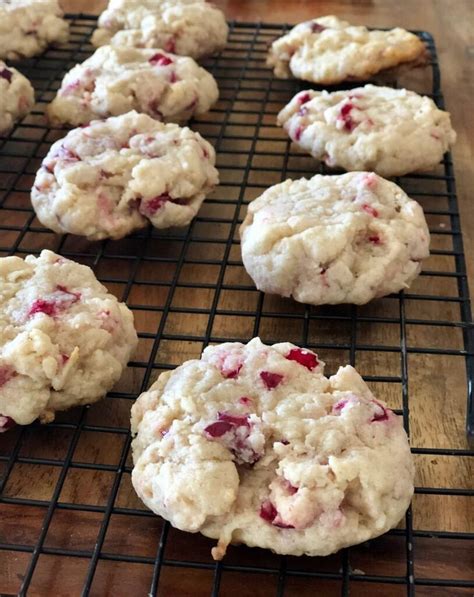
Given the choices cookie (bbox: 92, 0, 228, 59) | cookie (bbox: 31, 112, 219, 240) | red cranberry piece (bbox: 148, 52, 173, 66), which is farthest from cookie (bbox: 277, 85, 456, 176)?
cookie (bbox: 92, 0, 228, 59)

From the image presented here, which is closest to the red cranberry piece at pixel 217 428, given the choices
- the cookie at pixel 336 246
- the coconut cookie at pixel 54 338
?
the coconut cookie at pixel 54 338

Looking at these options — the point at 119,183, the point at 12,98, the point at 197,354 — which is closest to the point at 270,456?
the point at 197,354

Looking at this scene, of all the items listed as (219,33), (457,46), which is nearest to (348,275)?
(219,33)

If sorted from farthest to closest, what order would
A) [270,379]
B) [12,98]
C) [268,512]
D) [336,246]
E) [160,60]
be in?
[160,60], [12,98], [336,246], [270,379], [268,512]

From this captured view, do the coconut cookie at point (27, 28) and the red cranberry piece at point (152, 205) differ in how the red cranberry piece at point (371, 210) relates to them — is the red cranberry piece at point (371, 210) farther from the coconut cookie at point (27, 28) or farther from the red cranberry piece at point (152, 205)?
the coconut cookie at point (27, 28)

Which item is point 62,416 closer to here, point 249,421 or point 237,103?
point 249,421

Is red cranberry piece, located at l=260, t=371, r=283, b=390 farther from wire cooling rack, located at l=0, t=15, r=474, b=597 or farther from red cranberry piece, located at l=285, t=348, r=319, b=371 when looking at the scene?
wire cooling rack, located at l=0, t=15, r=474, b=597

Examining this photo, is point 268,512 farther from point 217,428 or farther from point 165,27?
point 165,27
